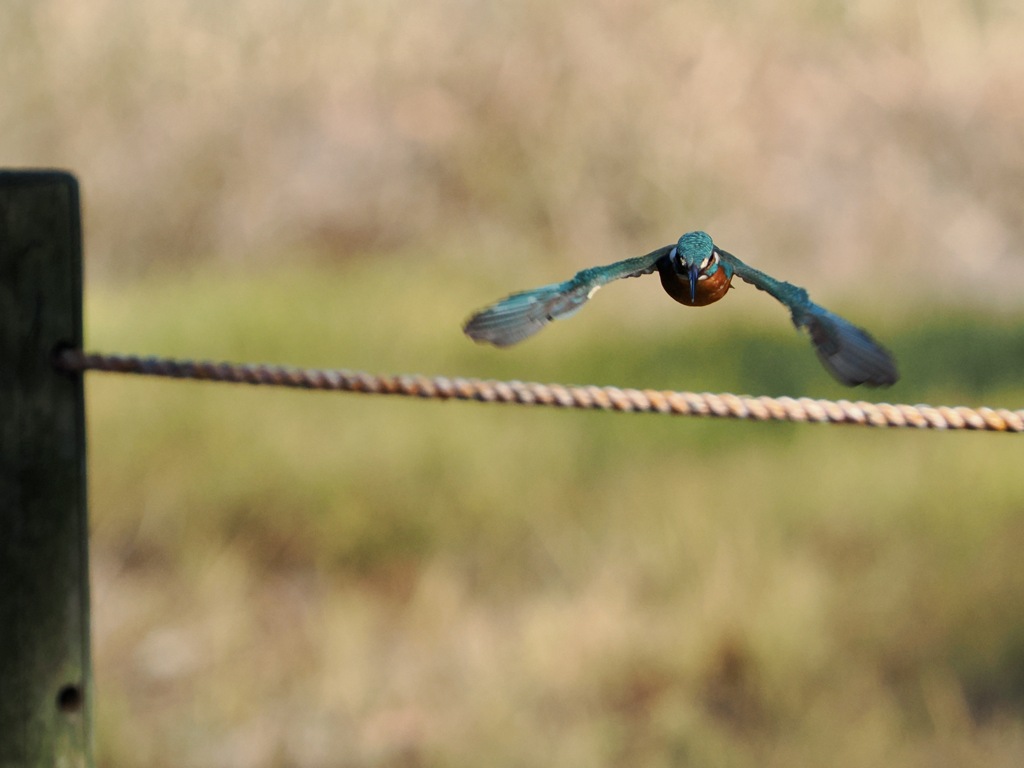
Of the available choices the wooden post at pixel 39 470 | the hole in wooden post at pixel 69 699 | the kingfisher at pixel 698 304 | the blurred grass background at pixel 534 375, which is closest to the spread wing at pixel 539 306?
the kingfisher at pixel 698 304

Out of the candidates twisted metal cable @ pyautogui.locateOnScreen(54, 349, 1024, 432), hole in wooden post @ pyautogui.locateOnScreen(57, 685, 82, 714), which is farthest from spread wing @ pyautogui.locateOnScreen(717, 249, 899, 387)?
hole in wooden post @ pyautogui.locateOnScreen(57, 685, 82, 714)

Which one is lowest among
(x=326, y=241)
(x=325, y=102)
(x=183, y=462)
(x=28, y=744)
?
(x=28, y=744)

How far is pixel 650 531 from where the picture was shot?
3004 millimetres

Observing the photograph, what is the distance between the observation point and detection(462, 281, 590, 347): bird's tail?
614 mm

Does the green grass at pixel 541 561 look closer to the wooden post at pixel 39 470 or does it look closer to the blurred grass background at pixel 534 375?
the blurred grass background at pixel 534 375

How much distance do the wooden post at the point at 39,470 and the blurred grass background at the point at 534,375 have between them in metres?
1.04

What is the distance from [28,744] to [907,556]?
7.13ft

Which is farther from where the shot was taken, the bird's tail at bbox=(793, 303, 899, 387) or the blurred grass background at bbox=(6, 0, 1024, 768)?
the blurred grass background at bbox=(6, 0, 1024, 768)

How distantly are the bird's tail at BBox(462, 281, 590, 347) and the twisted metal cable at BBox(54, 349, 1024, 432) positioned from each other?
35 cm

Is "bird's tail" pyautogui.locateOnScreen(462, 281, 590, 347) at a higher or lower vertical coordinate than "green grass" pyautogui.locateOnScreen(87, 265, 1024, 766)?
lower

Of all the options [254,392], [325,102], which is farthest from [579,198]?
[254,392]

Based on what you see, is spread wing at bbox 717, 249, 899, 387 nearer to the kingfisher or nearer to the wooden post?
the kingfisher

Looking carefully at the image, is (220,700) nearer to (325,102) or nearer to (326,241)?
(326,241)

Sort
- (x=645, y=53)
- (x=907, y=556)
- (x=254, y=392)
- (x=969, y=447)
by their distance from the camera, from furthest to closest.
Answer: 1. (x=645, y=53)
2. (x=254, y=392)
3. (x=969, y=447)
4. (x=907, y=556)
